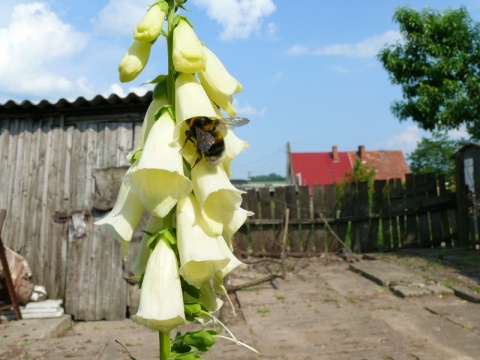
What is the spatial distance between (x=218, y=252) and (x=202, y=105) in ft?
1.34

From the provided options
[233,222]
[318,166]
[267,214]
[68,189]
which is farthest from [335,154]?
[233,222]

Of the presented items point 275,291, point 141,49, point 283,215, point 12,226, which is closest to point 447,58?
point 283,215

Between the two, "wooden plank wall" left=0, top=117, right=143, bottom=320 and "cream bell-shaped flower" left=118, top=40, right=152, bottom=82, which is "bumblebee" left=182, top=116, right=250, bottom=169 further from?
"wooden plank wall" left=0, top=117, right=143, bottom=320

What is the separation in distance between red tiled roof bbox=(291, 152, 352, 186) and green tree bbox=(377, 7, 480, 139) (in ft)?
87.5

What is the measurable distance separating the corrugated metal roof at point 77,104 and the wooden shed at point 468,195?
8698 mm

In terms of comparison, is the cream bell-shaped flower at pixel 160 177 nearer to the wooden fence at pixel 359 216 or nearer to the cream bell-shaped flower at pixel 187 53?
the cream bell-shaped flower at pixel 187 53

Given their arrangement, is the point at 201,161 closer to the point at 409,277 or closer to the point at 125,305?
the point at 125,305

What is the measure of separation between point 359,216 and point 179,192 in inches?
480

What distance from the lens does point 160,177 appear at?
53.7 inches

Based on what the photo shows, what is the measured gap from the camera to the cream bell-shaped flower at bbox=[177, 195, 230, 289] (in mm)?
1322

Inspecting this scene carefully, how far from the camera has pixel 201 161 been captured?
1.45 metres

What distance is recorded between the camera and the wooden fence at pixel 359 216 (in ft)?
42.5

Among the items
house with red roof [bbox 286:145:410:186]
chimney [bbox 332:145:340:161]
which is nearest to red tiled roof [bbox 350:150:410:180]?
house with red roof [bbox 286:145:410:186]

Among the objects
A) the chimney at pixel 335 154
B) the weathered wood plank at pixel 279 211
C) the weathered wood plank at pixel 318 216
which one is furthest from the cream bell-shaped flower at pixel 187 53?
the chimney at pixel 335 154
